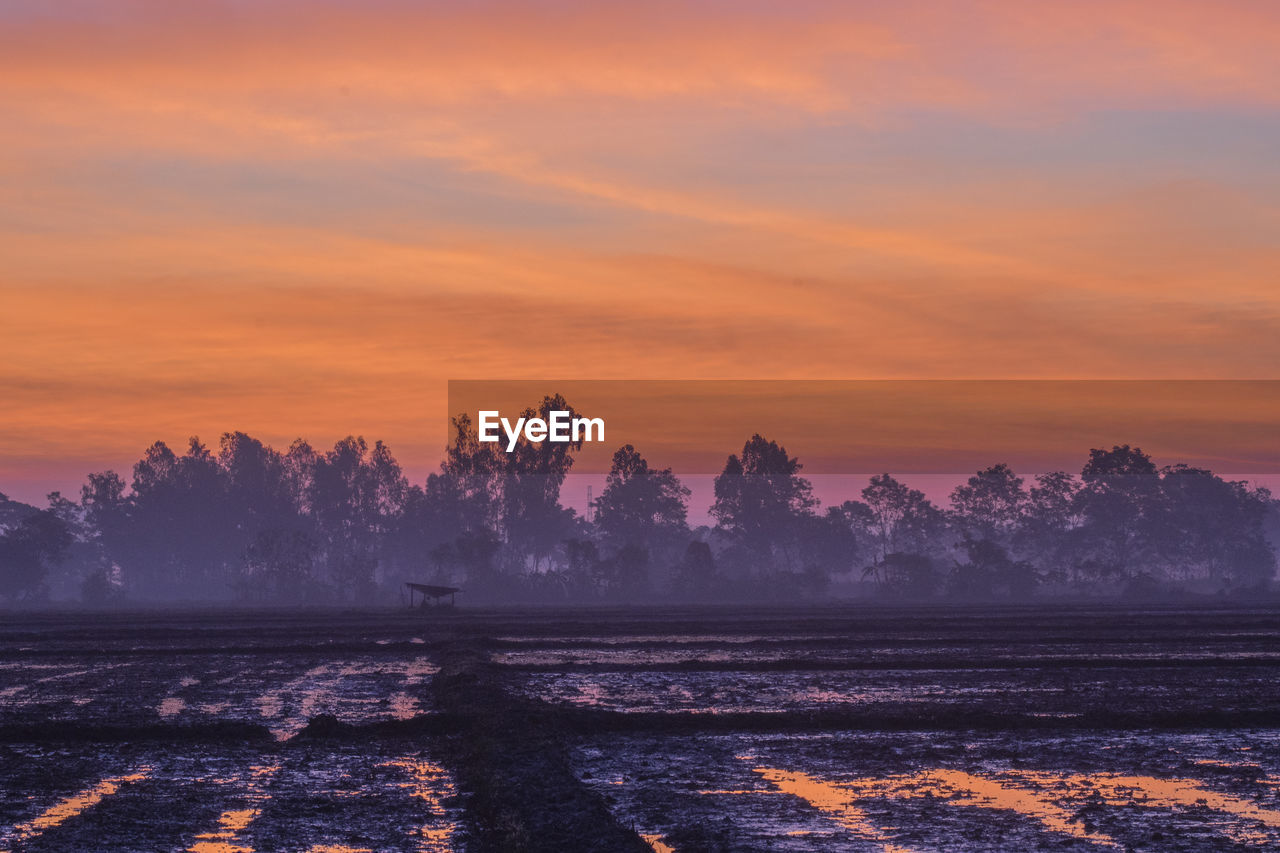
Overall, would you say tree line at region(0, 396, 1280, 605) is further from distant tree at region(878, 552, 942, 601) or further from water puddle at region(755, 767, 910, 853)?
water puddle at region(755, 767, 910, 853)

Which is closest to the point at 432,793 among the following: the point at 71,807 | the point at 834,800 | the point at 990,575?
the point at 71,807

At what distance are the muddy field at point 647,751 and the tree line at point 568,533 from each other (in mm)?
90508

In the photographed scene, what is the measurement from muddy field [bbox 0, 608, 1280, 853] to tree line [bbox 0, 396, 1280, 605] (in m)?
90.5

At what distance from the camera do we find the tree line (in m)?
134

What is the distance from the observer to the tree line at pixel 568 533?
13375 centimetres

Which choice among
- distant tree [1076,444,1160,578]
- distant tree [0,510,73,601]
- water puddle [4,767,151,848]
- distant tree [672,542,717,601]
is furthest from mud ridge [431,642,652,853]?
distant tree [1076,444,1160,578]

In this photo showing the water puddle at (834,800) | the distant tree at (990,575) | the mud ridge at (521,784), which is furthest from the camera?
the distant tree at (990,575)

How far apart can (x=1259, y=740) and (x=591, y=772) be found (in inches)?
479

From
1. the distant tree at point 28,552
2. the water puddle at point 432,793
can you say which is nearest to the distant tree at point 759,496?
the distant tree at point 28,552

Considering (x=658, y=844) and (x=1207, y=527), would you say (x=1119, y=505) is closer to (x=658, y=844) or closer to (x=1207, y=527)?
(x=1207, y=527)

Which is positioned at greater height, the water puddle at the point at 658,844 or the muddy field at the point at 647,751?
the water puddle at the point at 658,844

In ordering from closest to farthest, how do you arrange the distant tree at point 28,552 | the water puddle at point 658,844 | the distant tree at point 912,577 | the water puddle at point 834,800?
the water puddle at point 658,844 → the water puddle at point 834,800 → the distant tree at point 28,552 → the distant tree at point 912,577

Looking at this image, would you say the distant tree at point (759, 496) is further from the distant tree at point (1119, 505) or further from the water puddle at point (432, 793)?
the water puddle at point (432, 793)

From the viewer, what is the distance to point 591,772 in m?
18.9
